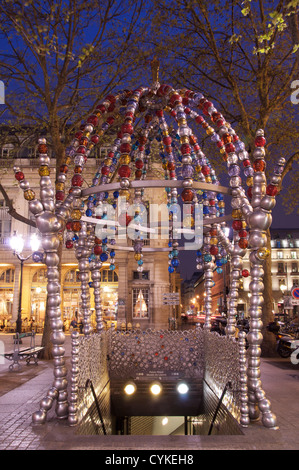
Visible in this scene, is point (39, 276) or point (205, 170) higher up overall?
point (205, 170)

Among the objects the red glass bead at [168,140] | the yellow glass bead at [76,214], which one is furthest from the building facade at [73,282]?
the yellow glass bead at [76,214]

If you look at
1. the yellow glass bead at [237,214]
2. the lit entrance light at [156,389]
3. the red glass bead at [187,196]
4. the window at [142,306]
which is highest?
the red glass bead at [187,196]

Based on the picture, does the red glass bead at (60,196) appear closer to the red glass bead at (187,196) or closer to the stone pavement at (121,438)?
the red glass bead at (187,196)

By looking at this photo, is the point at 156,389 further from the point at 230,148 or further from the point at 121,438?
the point at 230,148

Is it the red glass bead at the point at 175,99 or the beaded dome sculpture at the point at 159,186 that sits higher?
the red glass bead at the point at 175,99

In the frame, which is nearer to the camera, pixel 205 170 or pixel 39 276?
pixel 205 170

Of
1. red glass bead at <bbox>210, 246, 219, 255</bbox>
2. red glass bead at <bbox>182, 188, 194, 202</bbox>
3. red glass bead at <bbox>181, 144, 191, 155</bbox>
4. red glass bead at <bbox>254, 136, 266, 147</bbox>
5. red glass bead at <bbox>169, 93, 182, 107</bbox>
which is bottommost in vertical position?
red glass bead at <bbox>210, 246, 219, 255</bbox>

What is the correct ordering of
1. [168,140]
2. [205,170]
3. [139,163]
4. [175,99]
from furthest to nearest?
[139,163]
[205,170]
[168,140]
[175,99]

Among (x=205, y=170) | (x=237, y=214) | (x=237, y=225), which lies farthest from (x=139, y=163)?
(x=237, y=225)

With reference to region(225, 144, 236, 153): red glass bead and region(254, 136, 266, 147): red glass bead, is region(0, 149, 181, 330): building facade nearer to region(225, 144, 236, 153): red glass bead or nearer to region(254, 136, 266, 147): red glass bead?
region(225, 144, 236, 153): red glass bead

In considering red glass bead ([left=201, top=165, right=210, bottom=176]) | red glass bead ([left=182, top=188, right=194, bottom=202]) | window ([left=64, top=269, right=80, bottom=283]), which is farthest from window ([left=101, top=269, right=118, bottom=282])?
red glass bead ([left=182, top=188, right=194, bottom=202])

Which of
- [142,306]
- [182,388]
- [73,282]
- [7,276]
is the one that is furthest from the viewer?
[7,276]

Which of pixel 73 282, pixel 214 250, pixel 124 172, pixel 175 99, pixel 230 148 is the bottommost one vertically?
pixel 214 250
